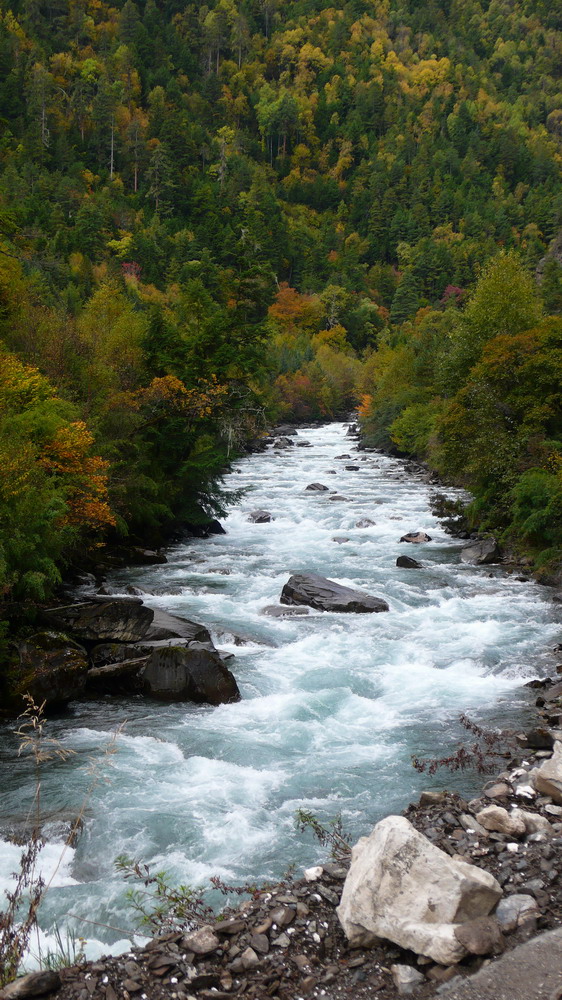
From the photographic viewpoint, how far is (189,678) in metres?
12.5

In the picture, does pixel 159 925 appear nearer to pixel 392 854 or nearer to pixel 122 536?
pixel 392 854

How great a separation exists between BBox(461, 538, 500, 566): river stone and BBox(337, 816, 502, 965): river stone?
17600mm

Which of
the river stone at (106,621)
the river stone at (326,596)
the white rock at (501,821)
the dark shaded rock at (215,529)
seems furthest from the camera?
the dark shaded rock at (215,529)

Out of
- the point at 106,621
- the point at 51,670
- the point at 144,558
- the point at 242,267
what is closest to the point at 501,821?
the point at 51,670

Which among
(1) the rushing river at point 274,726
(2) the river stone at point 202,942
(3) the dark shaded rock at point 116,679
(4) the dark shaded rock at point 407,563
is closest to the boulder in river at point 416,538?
(1) the rushing river at point 274,726

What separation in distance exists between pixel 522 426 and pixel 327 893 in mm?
19522

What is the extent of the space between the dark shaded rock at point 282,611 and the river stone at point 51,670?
5741mm

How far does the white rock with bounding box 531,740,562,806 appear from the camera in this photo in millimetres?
7276

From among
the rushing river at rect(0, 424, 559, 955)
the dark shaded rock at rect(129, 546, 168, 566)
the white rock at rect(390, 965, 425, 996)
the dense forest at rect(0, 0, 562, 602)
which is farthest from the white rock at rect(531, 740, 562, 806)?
the dark shaded rock at rect(129, 546, 168, 566)

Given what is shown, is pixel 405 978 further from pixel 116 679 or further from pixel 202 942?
pixel 116 679

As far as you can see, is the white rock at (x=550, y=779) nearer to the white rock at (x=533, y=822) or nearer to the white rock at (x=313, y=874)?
the white rock at (x=533, y=822)

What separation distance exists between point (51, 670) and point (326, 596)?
8.02 metres

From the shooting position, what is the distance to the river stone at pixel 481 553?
876 inches

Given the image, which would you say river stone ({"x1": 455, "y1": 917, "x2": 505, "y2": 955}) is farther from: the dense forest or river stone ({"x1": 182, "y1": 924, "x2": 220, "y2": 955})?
the dense forest
